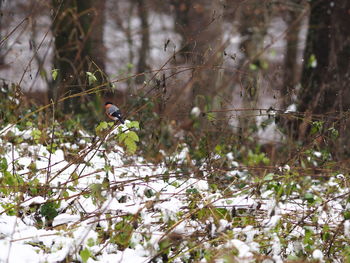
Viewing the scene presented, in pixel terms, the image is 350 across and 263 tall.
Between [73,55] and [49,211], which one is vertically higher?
[73,55]

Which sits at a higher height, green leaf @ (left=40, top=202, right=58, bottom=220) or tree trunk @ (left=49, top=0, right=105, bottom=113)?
tree trunk @ (left=49, top=0, right=105, bottom=113)

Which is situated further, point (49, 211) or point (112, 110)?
point (112, 110)

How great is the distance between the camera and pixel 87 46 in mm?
8344

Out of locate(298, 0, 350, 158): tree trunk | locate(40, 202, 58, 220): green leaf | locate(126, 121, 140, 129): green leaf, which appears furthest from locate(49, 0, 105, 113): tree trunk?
locate(298, 0, 350, 158): tree trunk

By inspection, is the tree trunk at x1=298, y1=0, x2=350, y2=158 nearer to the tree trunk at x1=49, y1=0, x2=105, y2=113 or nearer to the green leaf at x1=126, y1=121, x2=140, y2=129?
the tree trunk at x1=49, y1=0, x2=105, y2=113

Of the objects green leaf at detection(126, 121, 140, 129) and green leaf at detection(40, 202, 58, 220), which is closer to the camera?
green leaf at detection(40, 202, 58, 220)

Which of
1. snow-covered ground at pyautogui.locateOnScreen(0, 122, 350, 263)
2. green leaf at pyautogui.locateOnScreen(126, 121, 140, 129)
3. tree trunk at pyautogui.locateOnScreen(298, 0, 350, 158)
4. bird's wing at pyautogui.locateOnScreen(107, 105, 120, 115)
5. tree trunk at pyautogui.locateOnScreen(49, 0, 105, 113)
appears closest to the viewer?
snow-covered ground at pyautogui.locateOnScreen(0, 122, 350, 263)

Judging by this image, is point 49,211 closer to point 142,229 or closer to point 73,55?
point 142,229

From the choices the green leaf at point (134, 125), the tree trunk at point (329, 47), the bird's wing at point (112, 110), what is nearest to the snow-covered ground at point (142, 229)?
the green leaf at point (134, 125)

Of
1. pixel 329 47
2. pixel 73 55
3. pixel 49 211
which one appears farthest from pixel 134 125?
pixel 329 47

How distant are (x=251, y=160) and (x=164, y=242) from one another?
3736mm

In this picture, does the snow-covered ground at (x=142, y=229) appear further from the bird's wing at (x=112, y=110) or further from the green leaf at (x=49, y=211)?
the bird's wing at (x=112, y=110)

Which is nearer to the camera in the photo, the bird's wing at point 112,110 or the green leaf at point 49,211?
the green leaf at point 49,211

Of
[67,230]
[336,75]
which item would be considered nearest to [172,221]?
[67,230]
